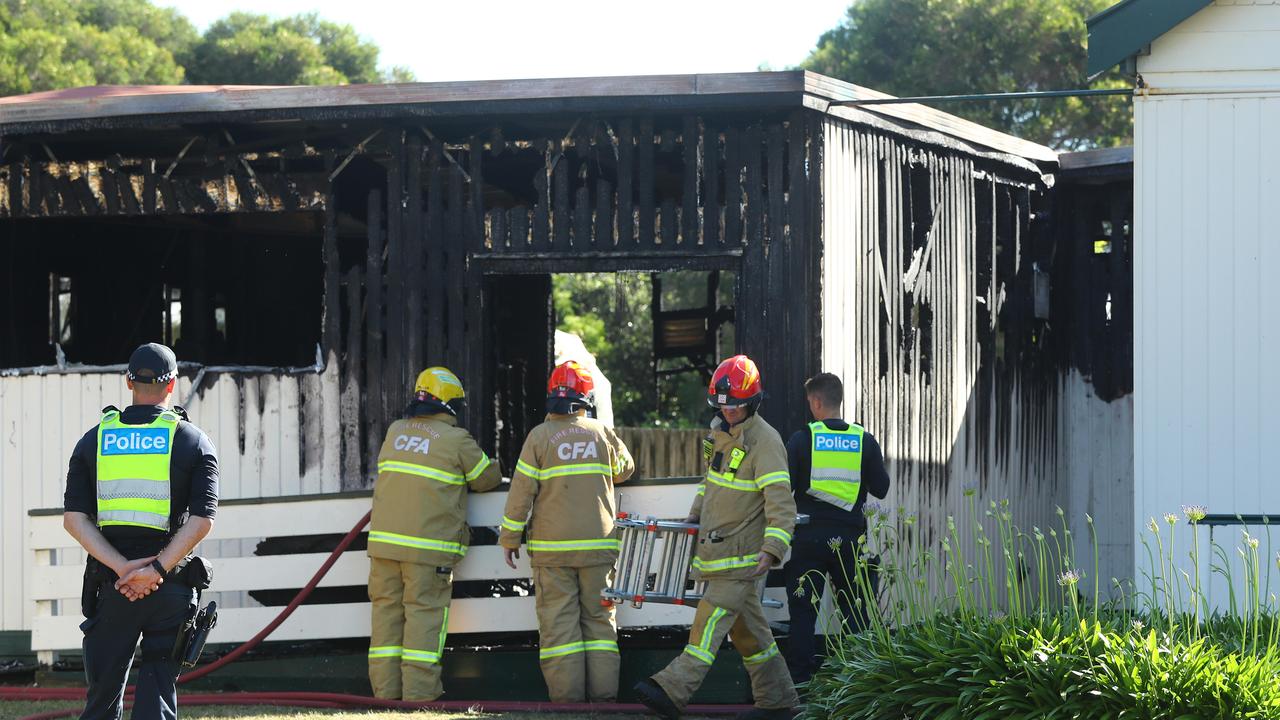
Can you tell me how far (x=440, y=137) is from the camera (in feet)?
34.5

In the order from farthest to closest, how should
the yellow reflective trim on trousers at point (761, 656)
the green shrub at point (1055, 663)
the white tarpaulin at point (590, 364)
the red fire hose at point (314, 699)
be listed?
the white tarpaulin at point (590, 364)
the red fire hose at point (314, 699)
the yellow reflective trim on trousers at point (761, 656)
the green shrub at point (1055, 663)

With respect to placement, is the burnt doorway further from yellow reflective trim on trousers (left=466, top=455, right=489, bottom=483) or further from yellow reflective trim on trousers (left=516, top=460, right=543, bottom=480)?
yellow reflective trim on trousers (left=516, top=460, right=543, bottom=480)

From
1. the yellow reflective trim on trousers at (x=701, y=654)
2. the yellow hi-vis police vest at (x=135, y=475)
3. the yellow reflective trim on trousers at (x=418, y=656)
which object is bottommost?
the yellow reflective trim on trousers at (x=418, y=656)

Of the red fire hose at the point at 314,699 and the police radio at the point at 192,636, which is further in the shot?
the red fire hose at the point at 314,699

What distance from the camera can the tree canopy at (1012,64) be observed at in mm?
28500

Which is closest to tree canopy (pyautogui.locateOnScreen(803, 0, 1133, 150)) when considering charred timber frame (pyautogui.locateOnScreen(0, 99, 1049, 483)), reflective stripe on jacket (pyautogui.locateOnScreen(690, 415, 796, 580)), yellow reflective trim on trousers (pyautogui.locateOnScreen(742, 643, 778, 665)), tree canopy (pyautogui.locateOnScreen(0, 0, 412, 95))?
tree canopy (pyautogui.locateOnScreen(0, 0, 412, 95))

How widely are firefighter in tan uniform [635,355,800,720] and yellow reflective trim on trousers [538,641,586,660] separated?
2.69 feet

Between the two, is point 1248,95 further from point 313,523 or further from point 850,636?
point 313,523

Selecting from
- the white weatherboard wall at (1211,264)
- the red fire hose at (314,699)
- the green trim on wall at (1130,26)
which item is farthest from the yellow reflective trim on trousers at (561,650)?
the green trim on wall at (1130,26)

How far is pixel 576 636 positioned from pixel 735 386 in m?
1.78

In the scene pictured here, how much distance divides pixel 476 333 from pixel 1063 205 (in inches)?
218

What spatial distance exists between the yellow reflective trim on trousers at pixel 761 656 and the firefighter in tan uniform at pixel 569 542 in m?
0.94

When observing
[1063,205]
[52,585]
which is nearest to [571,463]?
[52,585]

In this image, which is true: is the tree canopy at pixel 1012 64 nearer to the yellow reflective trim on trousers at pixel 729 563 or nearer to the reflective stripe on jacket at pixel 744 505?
the reflective stripe on jacket at pixel 744 505
